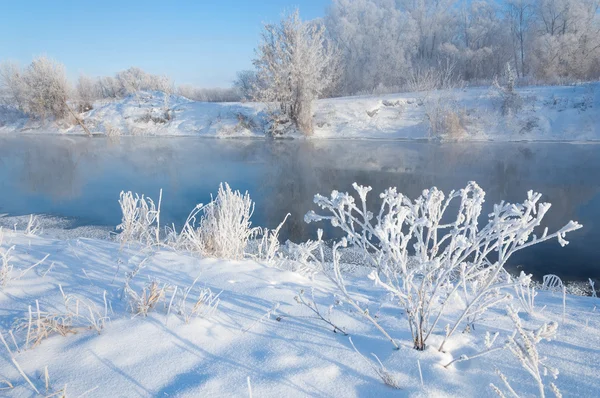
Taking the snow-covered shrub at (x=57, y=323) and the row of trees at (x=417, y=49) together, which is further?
the row of trees at (x=417, y=49)

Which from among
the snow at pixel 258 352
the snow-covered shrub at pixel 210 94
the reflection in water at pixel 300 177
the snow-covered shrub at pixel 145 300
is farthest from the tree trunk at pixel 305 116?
the snow-covered shrub at pixel 145 300

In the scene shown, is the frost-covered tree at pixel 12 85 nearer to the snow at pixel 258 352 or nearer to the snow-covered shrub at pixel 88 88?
the snow-covered shrub at pixel 88 88

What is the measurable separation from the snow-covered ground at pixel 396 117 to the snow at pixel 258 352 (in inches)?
621

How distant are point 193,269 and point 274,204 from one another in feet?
14.3

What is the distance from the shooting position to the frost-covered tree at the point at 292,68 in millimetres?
19141

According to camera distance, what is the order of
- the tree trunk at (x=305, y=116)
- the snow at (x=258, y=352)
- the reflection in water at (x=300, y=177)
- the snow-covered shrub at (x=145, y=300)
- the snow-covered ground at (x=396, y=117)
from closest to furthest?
1. the snow at (x=258, y=352)
2. the snow-covered shrub at (x=145, y=300)
3. the reflection in water at (x=300, y=177)
4. the snow-covered ground at (x=396, y=117)
5. the tree trunk at (x=305, y=116)

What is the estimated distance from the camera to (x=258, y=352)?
164cm

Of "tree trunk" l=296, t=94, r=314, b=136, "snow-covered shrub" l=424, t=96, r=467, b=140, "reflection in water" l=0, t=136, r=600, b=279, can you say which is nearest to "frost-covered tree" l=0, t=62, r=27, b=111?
"reflection in water" l=0, t=136, r=600, b=279

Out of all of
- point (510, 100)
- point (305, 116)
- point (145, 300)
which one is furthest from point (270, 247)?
point (510, 100)

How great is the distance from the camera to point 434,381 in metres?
1.43

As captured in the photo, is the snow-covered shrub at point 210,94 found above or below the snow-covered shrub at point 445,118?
above

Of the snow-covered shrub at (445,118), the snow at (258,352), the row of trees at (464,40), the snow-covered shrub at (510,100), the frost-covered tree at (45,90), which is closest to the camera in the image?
the snow at (258,352)

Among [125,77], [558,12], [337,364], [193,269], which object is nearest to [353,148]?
[193,269]

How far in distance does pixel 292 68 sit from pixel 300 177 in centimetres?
1177
